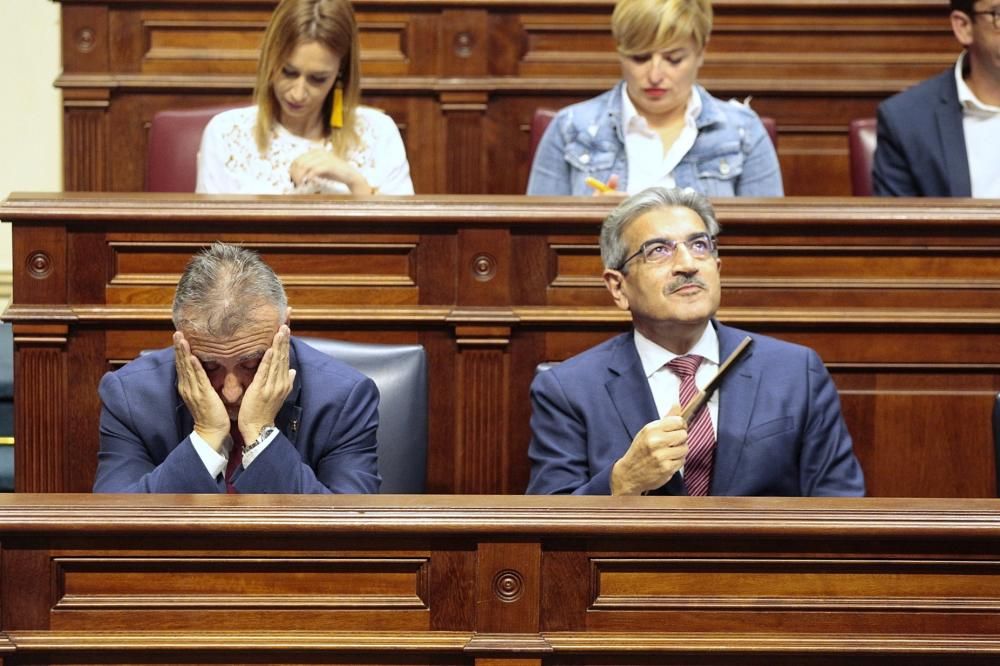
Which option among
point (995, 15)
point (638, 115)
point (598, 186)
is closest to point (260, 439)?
point (598, 186)

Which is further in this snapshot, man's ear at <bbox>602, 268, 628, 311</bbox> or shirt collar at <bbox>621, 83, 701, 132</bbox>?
shirt collar at <bbox>621, 83, 701, 132</bbox>

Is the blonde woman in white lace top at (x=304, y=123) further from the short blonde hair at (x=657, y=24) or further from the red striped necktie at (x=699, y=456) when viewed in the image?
the red striped necktie at (x=699, y=456)

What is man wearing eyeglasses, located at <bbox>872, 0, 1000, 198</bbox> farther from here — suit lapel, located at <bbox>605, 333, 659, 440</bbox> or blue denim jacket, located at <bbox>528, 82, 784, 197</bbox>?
suit lapel, located at <bbox>605, 333, 659, 440</bbox>

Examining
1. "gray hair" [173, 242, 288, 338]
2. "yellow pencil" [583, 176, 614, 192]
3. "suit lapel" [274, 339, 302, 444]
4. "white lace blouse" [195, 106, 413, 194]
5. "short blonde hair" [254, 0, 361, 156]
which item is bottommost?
"suit lapel" [274, 339, 302, 444]

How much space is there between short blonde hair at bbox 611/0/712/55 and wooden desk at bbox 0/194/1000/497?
0.33 meters

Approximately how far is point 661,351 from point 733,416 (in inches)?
3.7

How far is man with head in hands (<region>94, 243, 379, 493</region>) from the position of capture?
4.16ft

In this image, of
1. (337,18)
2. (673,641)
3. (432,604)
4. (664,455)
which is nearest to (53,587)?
(432,604)

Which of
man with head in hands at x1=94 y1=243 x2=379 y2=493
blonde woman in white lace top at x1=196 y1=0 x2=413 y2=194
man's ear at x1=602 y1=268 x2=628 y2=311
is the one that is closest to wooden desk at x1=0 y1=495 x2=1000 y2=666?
man with head in hands at x1=94 y1=243 x2=379 y2=493

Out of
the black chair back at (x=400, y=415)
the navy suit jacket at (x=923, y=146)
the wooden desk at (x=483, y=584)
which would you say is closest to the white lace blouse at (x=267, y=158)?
the black chair back at (x=400, y=415)

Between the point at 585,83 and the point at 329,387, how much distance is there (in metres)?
1.00

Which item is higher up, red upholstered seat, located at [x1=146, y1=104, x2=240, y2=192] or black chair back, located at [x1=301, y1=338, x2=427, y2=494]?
red upholstered seat, located at [x1=146, y1=104, x2=240, y2=192]

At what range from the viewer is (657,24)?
1837 mm

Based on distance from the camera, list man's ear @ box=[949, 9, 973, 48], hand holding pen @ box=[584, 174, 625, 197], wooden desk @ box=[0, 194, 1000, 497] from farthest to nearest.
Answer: man's ear @ box=[949, 9, 973, 48], hand holding pen @ box=[584, 174, 625, 197], wooden desk @ box=[0, 194, 1000, 497]
